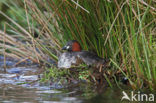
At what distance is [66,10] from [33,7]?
679 mm

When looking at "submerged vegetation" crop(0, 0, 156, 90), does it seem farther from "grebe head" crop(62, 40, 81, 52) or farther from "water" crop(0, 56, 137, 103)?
"water" crop(0, 56, 137, 103)

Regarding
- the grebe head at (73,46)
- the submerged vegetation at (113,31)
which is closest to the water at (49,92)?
the submerged vegetation at (113,31)

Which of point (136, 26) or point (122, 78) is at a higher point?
point (136, 26)

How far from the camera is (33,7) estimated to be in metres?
4.94

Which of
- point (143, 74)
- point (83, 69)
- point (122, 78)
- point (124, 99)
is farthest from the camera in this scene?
point (83, 69)

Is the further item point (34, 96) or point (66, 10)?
point (66, 10)

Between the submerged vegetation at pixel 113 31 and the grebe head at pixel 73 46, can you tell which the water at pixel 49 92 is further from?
the grebe head at pixel 73 46

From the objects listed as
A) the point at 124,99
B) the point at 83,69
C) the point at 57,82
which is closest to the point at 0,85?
the point at 57,82

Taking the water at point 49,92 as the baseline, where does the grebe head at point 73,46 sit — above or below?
above

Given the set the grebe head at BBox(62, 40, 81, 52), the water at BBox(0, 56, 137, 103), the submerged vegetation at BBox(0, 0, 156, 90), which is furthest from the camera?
the grebe head at BBox(62, 40, 81, 52)

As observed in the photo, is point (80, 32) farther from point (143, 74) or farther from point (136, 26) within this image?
point (143, 74)

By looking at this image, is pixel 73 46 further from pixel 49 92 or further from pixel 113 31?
pixel 49 92

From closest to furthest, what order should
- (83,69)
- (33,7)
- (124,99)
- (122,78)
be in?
1. (124,99)
2. (122,78)
3. (83,69)
4. (33,7)

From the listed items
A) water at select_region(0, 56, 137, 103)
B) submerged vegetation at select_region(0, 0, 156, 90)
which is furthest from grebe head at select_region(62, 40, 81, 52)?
water at select_region(0, 56, 137, 103)
